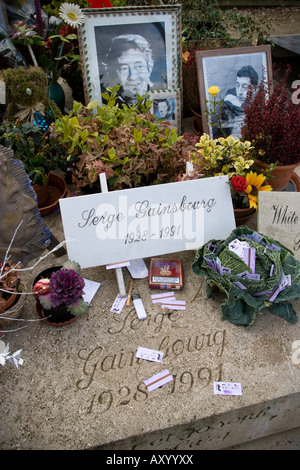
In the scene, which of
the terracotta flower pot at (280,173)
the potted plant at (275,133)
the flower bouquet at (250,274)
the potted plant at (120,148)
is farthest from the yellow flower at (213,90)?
the flower bouquet at (250,274)

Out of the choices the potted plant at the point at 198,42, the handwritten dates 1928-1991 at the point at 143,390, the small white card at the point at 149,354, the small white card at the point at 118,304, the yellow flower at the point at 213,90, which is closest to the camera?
the handwritten dates 1928-1991 at the point at 143,390

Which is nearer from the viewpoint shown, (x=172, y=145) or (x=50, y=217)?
(x=172, y=145)

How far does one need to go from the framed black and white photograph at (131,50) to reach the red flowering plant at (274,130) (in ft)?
2.17

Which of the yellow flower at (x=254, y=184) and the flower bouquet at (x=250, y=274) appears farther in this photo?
the yellow flower at (x=254, y=184)

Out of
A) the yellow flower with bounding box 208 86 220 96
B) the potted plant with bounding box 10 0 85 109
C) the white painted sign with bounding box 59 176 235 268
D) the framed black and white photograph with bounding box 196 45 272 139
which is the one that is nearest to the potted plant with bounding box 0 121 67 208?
the white painted sign with bounding box 59 176 235 268

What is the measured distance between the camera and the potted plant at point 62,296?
1321mm

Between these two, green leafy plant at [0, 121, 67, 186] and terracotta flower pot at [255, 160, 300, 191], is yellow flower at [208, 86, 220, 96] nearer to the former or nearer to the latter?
terracotta flower pot at [255, 160, 300, 191]

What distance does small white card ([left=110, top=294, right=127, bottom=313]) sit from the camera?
155 cm

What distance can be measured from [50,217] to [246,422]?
138 centimetres

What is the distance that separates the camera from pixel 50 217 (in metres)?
1.98

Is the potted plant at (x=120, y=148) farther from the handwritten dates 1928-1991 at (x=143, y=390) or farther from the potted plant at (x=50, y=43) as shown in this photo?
the handwritten dates 1928-1991 at (x=143, y=390)

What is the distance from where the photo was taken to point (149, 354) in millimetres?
1407

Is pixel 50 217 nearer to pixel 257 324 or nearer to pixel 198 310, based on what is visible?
pixel 198 310
